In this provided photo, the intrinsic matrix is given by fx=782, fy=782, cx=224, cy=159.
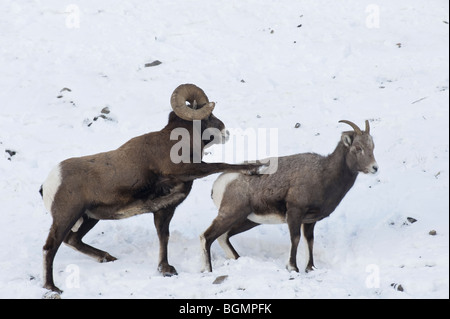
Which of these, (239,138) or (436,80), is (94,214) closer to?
(239,138)

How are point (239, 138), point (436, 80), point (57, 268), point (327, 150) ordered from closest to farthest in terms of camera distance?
point (57, 268) < point (327, 150) < point (239, 138) < point (436, 80)

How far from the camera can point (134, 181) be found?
11922 millimetres

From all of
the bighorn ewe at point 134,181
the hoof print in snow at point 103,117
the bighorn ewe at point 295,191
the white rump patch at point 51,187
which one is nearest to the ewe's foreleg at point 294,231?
the bighorn ewe at point 295,191

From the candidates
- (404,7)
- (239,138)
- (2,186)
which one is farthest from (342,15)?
(2,186)

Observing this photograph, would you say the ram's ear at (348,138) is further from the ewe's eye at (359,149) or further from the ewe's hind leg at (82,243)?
the ewe's hind leg at (82,243)

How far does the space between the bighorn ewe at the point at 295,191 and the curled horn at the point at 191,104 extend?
109 centimetres

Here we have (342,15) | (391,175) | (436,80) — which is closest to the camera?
(391,175)

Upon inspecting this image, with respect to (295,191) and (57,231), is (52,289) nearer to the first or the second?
(57,231)

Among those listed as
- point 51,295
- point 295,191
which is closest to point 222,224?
point 295,191

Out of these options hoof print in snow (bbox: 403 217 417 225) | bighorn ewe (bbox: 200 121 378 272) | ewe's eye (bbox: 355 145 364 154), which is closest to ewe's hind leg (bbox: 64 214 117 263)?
bighorn ewe (bbox: 200 121 378 272)

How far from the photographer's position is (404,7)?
23.1m

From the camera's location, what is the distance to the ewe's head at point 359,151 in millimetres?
12258

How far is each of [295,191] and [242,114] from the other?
246 inches

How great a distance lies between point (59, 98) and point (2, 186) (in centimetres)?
442
